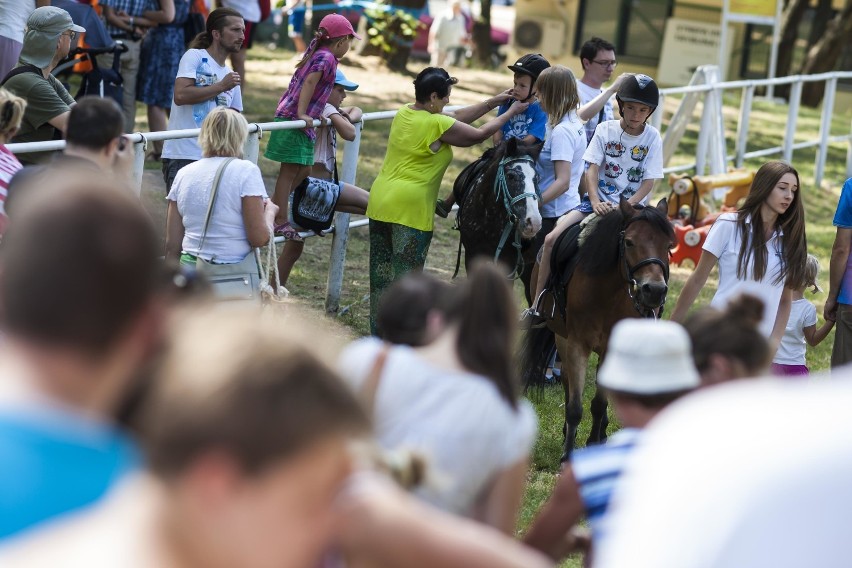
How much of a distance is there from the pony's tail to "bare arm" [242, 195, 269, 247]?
2.46 m

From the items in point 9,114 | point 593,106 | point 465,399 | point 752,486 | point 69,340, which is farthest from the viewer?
point 593,106

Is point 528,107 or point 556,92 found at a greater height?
point 556,92

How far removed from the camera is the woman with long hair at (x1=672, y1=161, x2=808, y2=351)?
20.0ft

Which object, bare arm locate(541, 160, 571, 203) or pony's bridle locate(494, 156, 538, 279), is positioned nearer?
pony's bridle locate(494, 156, 538, 279)

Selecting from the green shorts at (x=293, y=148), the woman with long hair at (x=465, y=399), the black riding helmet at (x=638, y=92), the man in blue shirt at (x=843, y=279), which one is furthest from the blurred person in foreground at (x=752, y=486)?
the green shorts at (x=293, y=148)

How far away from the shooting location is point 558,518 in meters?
2.97

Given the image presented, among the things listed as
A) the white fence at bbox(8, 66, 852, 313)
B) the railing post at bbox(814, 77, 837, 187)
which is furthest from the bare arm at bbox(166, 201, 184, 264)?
the railing post at bbox(814, 77, 837, 187)

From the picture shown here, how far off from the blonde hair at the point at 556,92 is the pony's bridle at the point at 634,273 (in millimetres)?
1169

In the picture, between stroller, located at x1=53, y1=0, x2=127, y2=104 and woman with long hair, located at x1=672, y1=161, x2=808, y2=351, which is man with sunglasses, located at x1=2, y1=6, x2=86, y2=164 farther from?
woman with long hair, located at x1=672, y1=161, x2=808, y2=351

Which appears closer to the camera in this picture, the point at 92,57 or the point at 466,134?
the point at 466,134

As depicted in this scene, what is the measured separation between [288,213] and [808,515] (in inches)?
284

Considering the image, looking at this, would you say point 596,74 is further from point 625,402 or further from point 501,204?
point 625,402

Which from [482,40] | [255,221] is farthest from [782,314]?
[482,40]

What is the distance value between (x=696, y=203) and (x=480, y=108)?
15.3 feet
